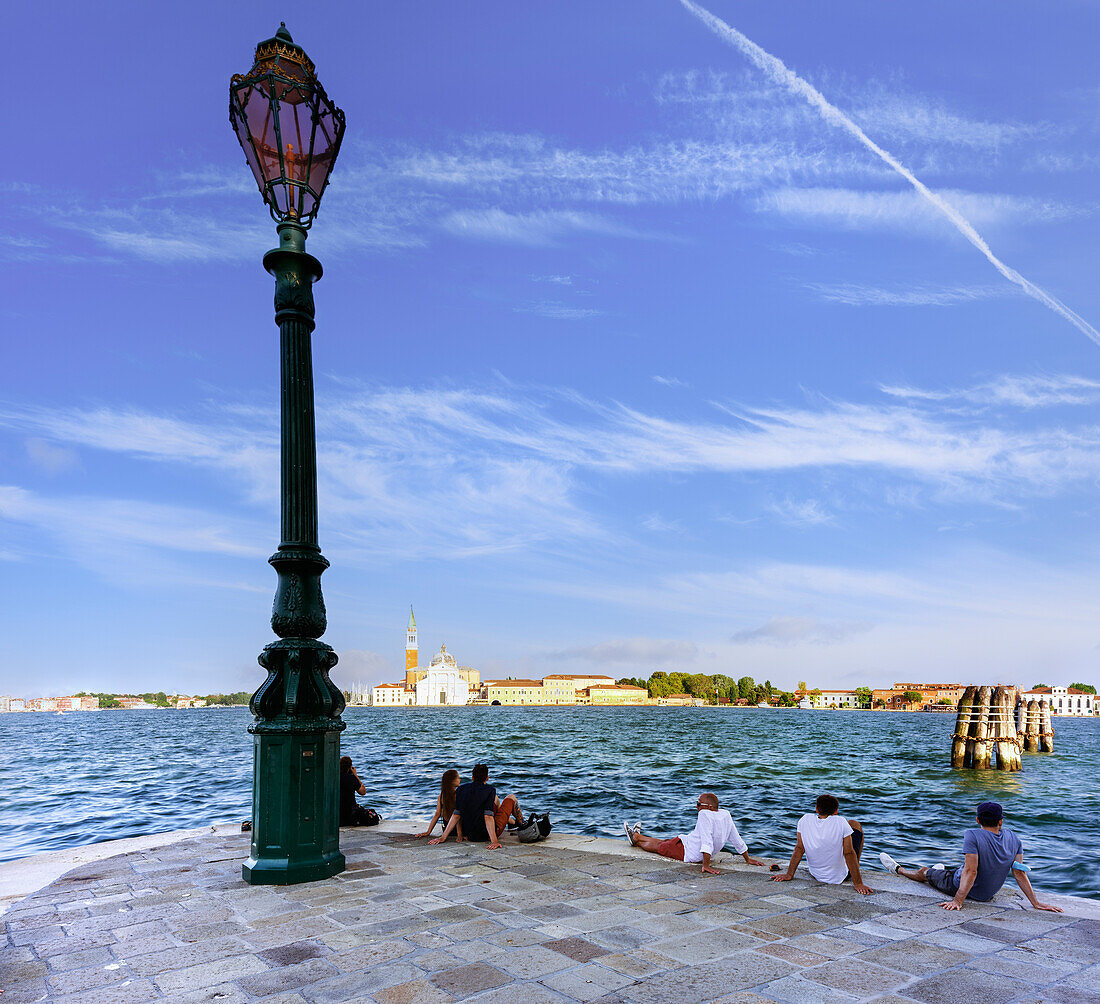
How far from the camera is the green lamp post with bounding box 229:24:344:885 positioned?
707cm

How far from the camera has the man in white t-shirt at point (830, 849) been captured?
695cm

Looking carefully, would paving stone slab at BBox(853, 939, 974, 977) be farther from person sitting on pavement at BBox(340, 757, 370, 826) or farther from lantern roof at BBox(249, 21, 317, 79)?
lantern roof at BBox(249, 21, 317, 79)

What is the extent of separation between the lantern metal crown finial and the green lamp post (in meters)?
0.01

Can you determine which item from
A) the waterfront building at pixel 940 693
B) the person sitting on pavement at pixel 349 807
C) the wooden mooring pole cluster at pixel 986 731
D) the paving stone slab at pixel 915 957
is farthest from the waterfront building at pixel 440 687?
the paving stone slab at pixel 915 957

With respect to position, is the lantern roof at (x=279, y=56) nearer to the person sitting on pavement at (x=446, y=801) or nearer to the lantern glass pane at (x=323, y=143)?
the lantern glass pane at (x=323, y=143)

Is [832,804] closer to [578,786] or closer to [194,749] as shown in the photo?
[578,786]

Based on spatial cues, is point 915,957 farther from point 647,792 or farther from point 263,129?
point 647,792

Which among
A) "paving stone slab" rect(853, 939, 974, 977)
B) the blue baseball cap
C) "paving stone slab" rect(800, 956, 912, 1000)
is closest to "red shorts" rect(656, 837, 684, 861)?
the blue baseball cap

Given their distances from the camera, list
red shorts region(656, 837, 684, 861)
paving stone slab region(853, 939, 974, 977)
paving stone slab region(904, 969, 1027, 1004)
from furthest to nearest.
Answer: red shorts region(656, 837, 684, 861) → paving stone slab region(853, 939, 974, 977) → paving stone slab region(904, 969, 1027, 1004)

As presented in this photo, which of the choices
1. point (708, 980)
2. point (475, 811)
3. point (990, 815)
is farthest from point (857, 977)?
point (475, 811)

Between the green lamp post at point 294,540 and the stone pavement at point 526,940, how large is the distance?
1.43 feet

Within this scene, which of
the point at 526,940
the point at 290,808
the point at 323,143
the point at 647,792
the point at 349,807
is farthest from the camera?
the point at 647,792

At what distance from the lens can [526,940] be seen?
533 cm

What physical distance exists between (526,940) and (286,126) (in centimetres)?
734
